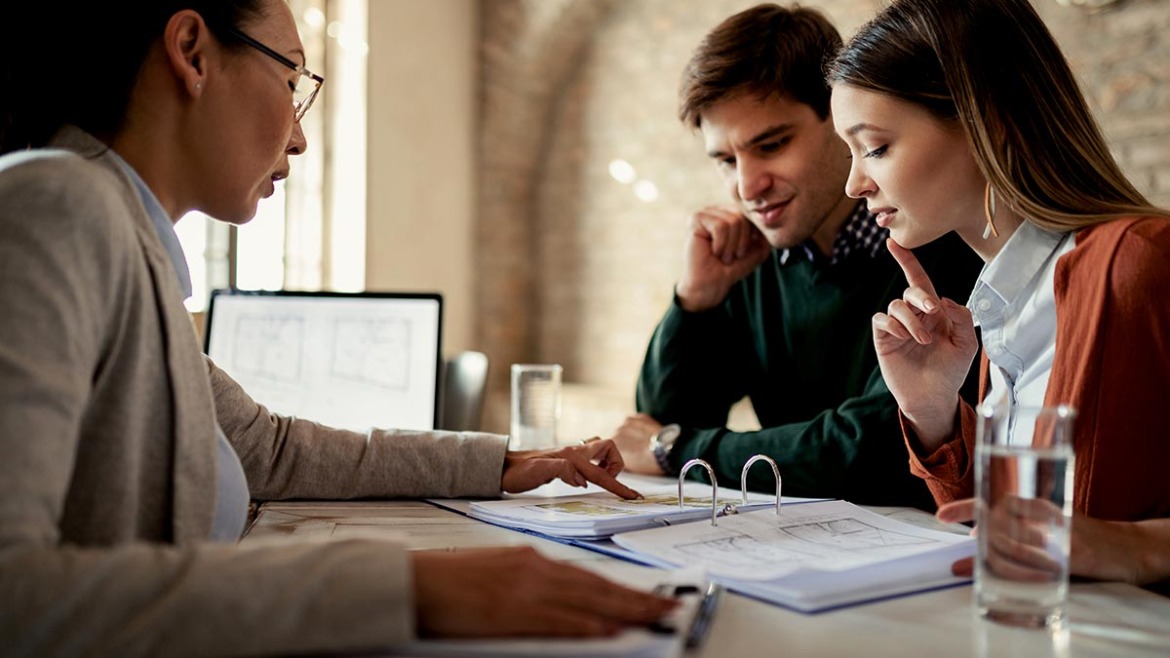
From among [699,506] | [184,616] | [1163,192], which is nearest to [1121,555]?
[699,506]

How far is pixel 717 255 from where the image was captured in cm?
242

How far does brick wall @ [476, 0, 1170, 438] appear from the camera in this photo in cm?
591

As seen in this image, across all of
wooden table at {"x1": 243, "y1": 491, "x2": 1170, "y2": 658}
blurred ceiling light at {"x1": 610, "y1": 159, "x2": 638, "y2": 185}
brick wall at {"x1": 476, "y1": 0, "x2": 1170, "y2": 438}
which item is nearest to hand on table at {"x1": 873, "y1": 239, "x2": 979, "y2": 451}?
wooden table at {"x1": 243, "y1": 491, "x2": 1170, "y2": 658}

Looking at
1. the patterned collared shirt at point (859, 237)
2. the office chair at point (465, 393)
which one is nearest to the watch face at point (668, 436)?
the patterned collared shirt at point (859, 237)

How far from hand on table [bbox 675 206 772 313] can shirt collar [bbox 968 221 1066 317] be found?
3.32ft

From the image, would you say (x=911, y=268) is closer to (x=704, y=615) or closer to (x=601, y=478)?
(x=601, y=478)

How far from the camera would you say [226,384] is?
1515 millimetres

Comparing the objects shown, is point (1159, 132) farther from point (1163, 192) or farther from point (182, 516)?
point (182, 516)

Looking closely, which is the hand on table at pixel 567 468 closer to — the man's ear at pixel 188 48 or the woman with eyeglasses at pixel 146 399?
the woman with eyeglasses at pixel 146 399

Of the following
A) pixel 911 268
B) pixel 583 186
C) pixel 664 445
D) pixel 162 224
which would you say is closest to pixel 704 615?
pixel 162 224

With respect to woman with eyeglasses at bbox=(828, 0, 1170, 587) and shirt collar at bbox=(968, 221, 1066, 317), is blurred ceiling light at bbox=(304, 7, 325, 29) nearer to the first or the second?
woman with eyeglasses at bbox=(828, 0, 1170, 587)

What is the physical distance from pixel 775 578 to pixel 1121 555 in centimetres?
38

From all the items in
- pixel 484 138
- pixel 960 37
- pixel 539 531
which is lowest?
pixel 539 531

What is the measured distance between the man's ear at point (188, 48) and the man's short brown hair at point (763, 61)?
1.34 metres
